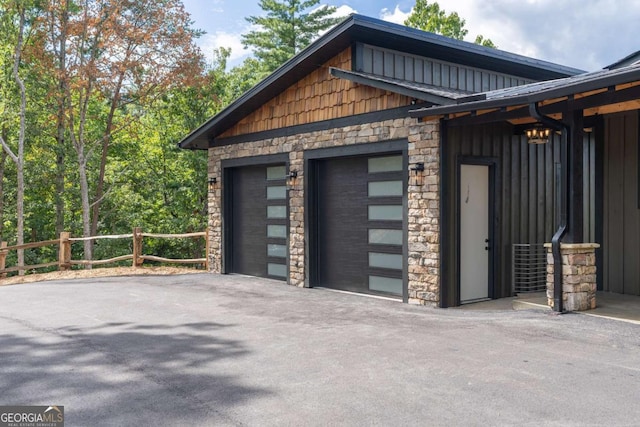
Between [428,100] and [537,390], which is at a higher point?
[428,100]

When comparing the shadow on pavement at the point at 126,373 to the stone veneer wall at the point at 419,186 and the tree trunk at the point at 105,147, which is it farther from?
the tree trunk at the point at 105,147

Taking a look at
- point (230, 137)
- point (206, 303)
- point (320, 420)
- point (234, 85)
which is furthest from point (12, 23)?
point (320, 420)

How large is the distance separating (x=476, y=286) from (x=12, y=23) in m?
17.6

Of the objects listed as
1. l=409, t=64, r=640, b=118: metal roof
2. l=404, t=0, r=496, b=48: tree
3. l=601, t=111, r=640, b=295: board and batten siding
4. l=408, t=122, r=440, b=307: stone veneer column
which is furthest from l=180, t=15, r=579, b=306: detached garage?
l=404, t=0, r=496, b=48: tree

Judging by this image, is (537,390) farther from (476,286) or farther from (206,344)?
(476,286)

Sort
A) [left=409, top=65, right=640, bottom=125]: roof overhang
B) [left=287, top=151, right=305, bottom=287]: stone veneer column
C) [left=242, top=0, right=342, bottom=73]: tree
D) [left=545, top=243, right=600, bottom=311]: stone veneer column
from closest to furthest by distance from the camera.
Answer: [left=409, top=65, right=640, bottom=125]: roof overhang → [left=545, top=243, right=600, bottom=311]: stone veneer column → [left=287, top=151, right=305, bottom=287]: stone veneer column → [left=242, top=0, right=342, bottom=73]: tree

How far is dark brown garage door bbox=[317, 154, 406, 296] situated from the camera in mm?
8679

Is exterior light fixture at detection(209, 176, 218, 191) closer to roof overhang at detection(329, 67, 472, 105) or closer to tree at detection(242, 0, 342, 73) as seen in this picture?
roof overhang at detection(329, 67, 472, 105)

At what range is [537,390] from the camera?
4.09 m

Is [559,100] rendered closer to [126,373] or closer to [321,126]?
[321,126]

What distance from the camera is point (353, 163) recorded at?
9.38m

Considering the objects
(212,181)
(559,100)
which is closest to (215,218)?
(212,181)

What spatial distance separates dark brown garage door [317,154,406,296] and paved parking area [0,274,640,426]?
107cm

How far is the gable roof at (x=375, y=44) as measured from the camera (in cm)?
890
